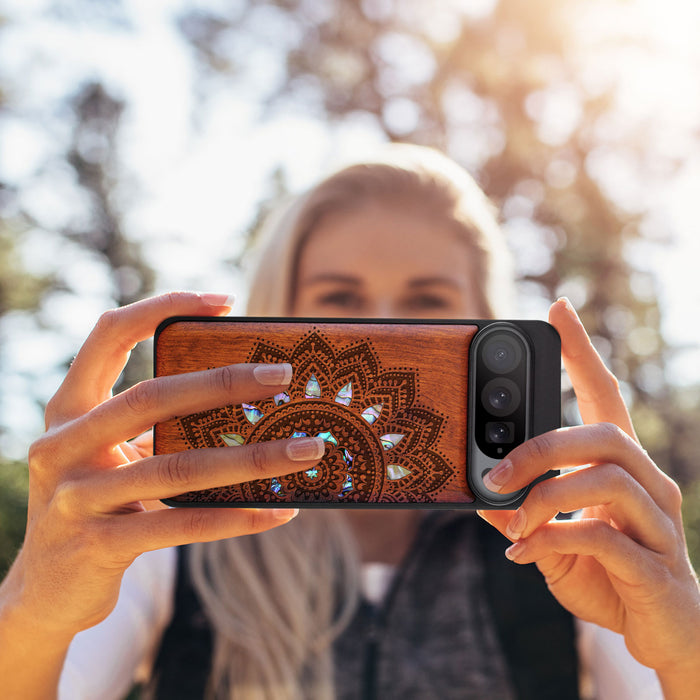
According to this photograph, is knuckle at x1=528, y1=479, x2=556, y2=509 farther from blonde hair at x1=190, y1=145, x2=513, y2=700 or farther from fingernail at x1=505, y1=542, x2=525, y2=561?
blonde hair at x1=190, y1=145, x2=513, y2=700

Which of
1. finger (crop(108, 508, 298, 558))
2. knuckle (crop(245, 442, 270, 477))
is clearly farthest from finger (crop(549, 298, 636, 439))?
finger (crop(108, 508, 298, 558))

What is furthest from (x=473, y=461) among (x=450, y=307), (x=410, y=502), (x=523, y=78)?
(x=523, y=78)

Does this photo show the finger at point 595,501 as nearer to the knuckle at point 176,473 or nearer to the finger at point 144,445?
the knuckle at point 176,473

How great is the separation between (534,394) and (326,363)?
0.52m

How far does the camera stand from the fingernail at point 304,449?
47.6 inches

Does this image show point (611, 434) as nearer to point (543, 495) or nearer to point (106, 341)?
point (543, 495)

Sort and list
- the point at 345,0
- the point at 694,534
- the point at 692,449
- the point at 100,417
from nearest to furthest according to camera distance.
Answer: the point at 100,417, the point at 694,534, the point at 345,0, the point at 692,449

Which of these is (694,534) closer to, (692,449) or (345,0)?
(692,449)

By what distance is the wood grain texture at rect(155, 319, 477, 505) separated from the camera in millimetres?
1378

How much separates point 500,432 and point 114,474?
883 mm

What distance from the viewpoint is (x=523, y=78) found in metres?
8.46

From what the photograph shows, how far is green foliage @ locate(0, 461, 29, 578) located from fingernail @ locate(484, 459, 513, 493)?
22.6 ft

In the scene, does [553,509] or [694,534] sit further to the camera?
[694,534]

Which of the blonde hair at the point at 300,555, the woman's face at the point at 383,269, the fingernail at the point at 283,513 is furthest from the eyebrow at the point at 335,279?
the fingernail at the point at 283,513
